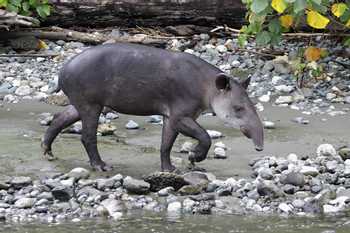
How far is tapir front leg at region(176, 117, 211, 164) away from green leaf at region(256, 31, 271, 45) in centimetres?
315

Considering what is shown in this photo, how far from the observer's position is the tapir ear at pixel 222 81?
7785 mm

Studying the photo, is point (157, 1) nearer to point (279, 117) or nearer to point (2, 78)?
Result: point (2, 78)

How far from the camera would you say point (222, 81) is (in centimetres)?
781

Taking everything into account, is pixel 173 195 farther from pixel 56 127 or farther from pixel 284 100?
pixel 284 100

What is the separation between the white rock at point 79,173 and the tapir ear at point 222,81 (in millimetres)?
1306

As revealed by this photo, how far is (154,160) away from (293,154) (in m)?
1.29

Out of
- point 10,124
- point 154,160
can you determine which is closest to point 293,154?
point 154,160

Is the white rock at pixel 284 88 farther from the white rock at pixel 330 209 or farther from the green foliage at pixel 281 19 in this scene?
the white rock at pixel 330 209

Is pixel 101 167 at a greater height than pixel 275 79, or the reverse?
pixel 275 79

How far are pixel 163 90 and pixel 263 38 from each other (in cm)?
324

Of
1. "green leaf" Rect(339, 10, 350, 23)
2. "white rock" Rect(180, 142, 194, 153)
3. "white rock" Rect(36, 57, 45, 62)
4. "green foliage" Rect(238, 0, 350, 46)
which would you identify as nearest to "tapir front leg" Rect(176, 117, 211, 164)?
"white rock" Rect(180, 142, 194, 153)

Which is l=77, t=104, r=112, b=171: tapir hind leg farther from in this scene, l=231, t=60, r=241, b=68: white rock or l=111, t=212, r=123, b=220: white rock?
l=231, t=60, r=241, b=68: white rock

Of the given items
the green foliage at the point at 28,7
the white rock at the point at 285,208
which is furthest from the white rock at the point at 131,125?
the green foliage at the point at 28,7

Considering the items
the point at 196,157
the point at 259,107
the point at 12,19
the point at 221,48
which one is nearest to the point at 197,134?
the point at 196,157
